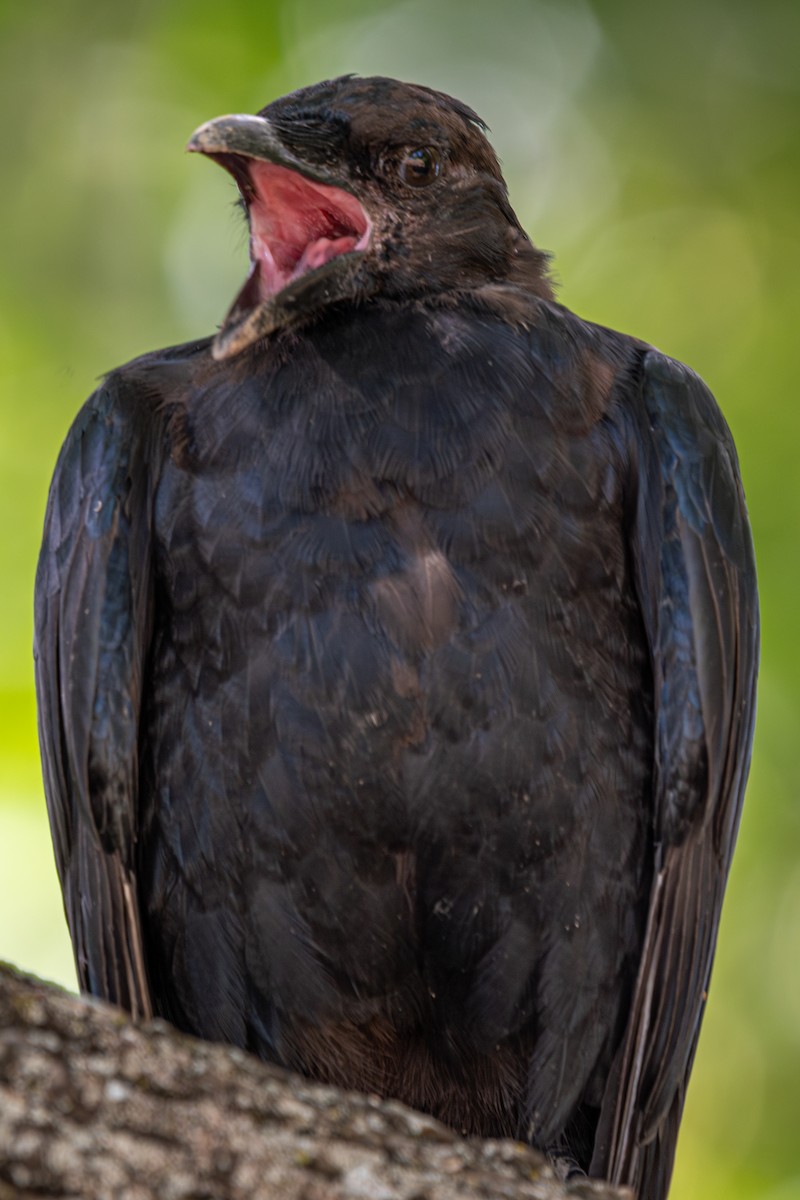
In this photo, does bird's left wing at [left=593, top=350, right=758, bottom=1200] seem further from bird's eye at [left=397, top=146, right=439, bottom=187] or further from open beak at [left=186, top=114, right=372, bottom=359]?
open beak at [left=186, top=114, right=372, bottom=359]

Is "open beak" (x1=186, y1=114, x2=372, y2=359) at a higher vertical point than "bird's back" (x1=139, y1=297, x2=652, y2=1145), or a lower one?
higher

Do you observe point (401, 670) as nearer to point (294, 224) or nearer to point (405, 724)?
point (405, 724)

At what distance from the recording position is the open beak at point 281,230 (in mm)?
4039

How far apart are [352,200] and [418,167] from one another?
24 centimetres

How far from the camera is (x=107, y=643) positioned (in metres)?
4.27

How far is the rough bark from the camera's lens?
2.52 meters

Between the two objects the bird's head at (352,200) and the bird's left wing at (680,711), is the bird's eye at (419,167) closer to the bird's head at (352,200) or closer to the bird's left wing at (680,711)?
the bird's head at (352,200)

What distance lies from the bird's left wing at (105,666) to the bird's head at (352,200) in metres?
0.55

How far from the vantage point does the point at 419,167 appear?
176 inches

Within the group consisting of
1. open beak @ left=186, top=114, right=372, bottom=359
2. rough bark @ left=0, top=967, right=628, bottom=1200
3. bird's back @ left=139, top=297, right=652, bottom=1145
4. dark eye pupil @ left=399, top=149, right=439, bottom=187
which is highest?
dark eye pupil @ left=399, top=149, right=439, bottom=187

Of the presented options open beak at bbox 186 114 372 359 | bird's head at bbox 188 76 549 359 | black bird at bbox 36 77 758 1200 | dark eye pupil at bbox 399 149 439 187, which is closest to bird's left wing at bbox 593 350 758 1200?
black bird at bbox 36 77 758 1200

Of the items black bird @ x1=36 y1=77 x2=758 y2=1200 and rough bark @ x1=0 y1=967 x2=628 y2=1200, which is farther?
black bird @ x1=36 y1=77 x2=758 y2=1200

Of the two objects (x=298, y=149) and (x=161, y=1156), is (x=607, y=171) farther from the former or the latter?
(x=161, y=1156)

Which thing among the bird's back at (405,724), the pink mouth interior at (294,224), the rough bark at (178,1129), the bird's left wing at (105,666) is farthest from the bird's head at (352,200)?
the rough bark at (178,1129)
